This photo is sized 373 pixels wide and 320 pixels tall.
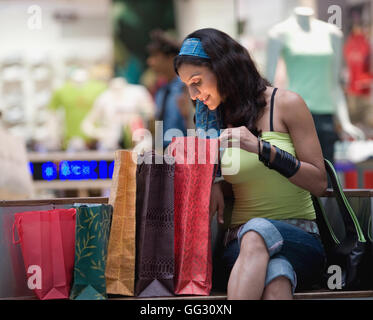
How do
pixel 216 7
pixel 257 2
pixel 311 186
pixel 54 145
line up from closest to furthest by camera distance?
pixel 311 186
pixel 54 145
pixel 257 2
pixel 216 7

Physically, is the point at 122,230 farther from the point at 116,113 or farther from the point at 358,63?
the point at 358,63

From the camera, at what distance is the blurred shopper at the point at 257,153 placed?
215cm

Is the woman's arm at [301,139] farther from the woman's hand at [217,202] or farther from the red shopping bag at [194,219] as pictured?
the woman's hand at [217,202]

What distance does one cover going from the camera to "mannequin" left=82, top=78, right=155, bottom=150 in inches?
273

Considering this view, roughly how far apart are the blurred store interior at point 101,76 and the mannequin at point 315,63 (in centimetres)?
8

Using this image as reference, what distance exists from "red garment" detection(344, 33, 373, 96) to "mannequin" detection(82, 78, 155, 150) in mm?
2210

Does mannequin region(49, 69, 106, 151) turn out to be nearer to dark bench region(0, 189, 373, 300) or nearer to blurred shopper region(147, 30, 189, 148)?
blurred shopper region(147, 30, 189, 148)

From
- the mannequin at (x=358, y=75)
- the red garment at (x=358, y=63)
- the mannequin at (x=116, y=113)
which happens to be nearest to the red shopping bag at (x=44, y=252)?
the mannequin at (x=116, y=113)

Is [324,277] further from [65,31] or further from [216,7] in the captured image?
[65,31]

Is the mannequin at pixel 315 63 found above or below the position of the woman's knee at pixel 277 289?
above

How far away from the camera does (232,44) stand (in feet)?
7.50
